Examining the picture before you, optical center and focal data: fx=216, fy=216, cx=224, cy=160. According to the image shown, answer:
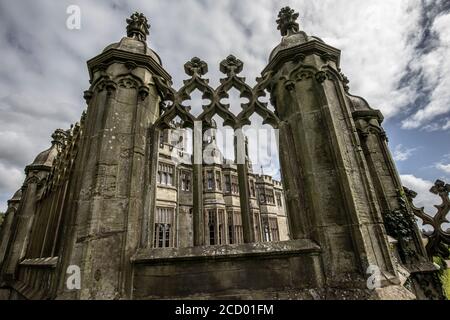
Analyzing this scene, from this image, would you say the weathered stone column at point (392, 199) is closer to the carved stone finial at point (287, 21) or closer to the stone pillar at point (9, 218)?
the carved stone finial at point (287, 21)

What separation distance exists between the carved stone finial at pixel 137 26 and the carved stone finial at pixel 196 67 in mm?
1078

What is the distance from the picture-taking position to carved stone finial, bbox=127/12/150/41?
146 inches

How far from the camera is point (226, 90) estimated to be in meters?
3.23

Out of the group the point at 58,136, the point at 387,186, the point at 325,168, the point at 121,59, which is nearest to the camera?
the point at 325,168

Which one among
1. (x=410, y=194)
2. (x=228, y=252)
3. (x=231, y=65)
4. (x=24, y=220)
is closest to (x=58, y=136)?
(x=24, y=220)

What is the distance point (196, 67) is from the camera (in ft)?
11.1

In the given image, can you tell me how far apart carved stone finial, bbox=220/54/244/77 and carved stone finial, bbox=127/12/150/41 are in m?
1.58

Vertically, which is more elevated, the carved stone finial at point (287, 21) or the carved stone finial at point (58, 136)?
the carved stone finial at point (58, 136)

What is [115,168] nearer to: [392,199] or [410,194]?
[392,199]

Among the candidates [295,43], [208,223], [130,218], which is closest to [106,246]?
[130,218]

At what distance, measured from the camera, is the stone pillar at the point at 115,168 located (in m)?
2.14

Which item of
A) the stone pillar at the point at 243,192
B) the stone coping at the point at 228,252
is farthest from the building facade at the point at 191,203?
the stone coping at the point at 228,252

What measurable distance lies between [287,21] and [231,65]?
4.69 ft
